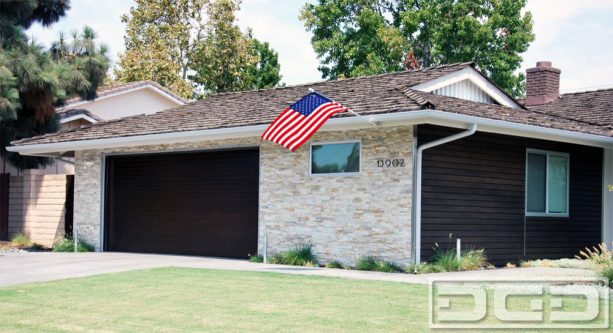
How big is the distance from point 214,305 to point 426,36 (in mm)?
33545

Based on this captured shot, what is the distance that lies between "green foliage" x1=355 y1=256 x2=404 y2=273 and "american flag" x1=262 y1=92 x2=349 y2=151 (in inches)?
94.9

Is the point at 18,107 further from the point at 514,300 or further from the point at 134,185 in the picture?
the point at 514,300

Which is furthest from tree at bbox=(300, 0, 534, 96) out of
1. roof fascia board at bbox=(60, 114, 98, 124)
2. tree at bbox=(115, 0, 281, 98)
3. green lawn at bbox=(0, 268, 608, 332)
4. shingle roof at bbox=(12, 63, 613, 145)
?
green lawn at bbox=(0, 268, 608, 332)

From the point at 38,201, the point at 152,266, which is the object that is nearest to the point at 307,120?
the point at 152,266

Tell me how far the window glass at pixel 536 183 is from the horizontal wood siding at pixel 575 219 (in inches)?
8.6

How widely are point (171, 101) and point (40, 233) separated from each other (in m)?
12.8

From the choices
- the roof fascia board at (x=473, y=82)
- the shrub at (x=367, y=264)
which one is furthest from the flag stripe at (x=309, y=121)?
the roof fascia board at (x=473, y=82)

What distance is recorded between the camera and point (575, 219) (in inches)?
726

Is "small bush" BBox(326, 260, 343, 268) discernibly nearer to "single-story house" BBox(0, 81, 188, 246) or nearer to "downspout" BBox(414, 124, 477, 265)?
"downspout" BBox(414, 124, 477, 265)

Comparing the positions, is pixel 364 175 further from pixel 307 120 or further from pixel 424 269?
pixel 424 269

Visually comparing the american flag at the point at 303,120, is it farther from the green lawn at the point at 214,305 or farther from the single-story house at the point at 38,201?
the single-story house at the point at 38,201

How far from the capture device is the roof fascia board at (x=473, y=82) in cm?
1717

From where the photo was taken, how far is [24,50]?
2319 centimetres

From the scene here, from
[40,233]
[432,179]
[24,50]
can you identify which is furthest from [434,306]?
[24,50]
